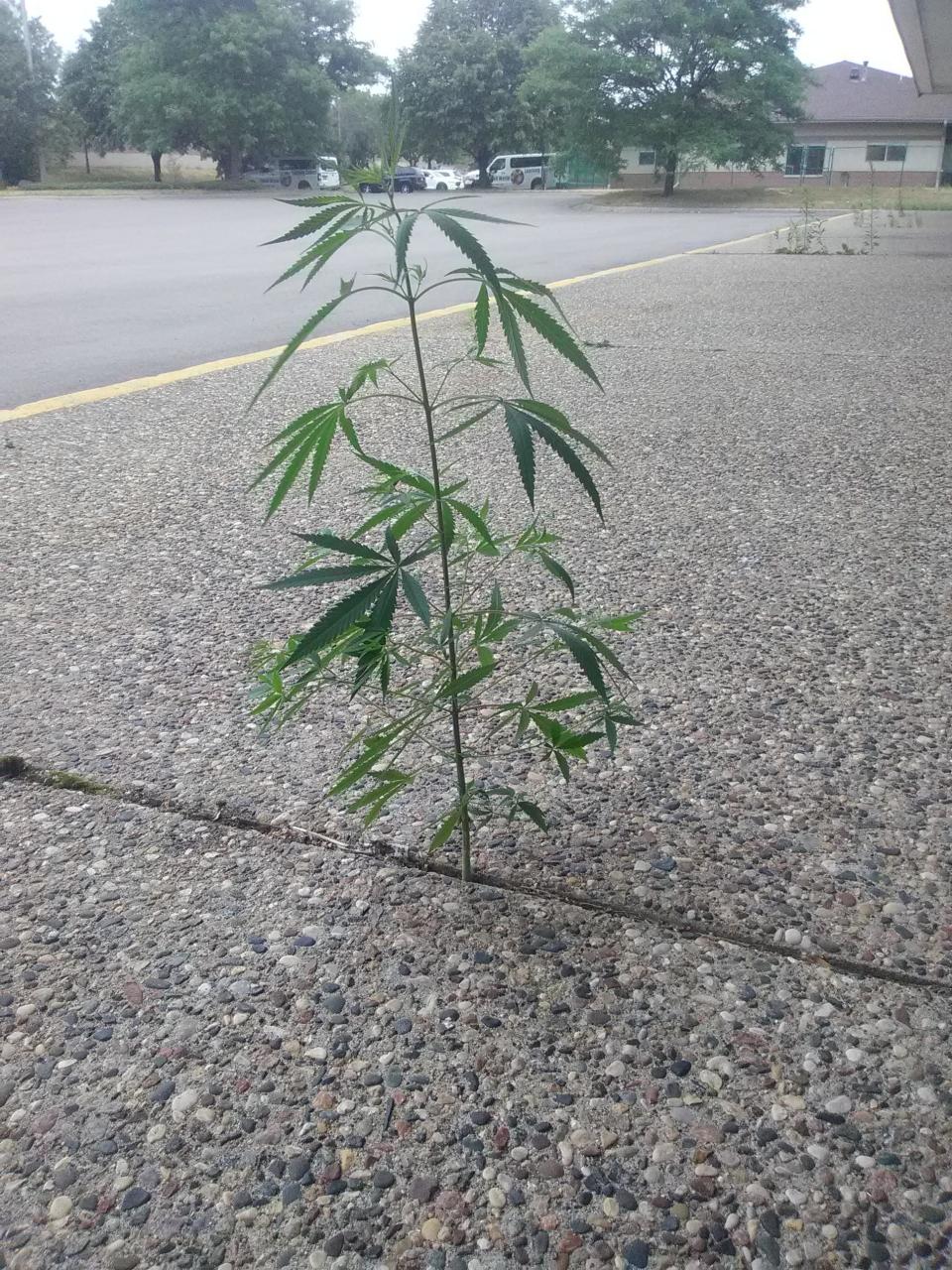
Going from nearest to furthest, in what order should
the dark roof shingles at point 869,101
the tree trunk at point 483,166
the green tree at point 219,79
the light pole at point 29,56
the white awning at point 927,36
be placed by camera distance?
the white awning at point 927,36 < the green tree at point 219,79 < the light pole at point 29,56 < the dark roof shingles at point 869,101 < the tree trunk at point 483,166

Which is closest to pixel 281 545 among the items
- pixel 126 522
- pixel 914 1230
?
pixel 126 522

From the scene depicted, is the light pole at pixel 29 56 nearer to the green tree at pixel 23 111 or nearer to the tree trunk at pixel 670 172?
the green tree at pixel 23 111

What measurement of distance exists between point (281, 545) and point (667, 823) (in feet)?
6.10

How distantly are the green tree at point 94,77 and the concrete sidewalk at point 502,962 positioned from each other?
70.5m

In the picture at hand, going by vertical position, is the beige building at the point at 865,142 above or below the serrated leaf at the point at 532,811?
above

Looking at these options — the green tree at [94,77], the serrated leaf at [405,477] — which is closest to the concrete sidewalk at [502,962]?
the serrated leaf at [405,477]

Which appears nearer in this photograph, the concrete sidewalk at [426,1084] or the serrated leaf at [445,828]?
the concrete sidewalk at [426,1084]

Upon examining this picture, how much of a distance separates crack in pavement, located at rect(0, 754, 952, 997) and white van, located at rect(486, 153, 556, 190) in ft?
207

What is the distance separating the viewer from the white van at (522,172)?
61.8 meters

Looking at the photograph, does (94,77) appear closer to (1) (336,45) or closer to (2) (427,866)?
(1) (336,45)

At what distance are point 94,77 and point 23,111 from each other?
9071mm

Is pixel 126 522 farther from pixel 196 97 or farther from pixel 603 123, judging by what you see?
pixel 196 97

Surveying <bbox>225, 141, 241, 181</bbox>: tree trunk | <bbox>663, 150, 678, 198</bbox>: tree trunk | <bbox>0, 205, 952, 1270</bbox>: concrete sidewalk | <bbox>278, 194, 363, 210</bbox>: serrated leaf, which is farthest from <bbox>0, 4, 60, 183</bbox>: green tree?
<bbox>278, 194, 363, 210</bbox>: serrated leaf

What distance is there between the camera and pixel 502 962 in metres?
1.78
